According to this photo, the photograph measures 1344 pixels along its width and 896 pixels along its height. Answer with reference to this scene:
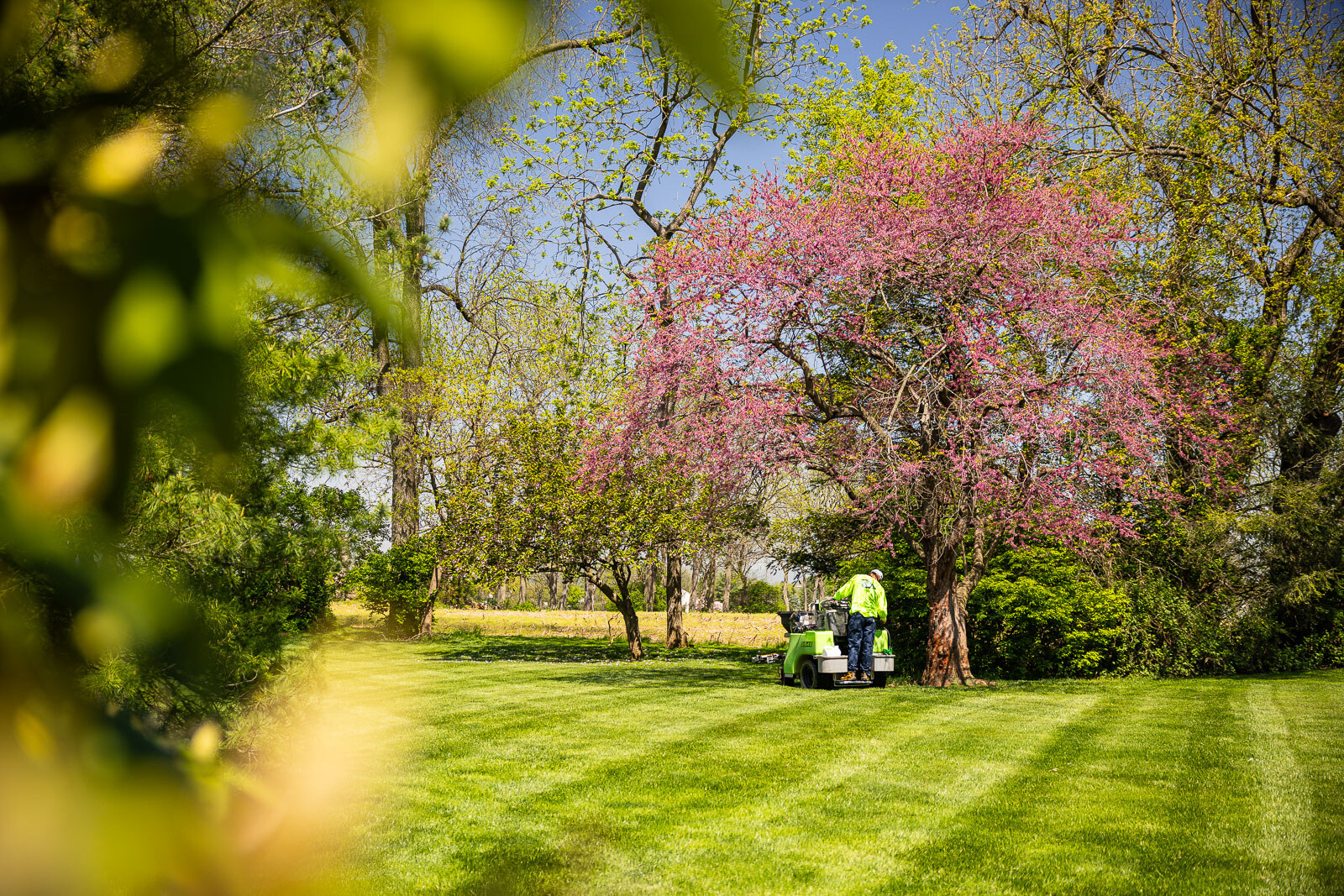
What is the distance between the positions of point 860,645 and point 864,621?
0.44 metres

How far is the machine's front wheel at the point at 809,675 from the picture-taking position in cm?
1438

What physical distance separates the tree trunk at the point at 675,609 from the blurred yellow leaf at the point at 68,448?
2496cm

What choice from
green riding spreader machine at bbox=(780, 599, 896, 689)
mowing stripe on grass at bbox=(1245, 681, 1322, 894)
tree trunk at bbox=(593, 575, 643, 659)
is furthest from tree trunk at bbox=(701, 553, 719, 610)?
mowing stripe on grass at bbox=(1245, 681, 1322, 894)

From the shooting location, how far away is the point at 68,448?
14.9 inches

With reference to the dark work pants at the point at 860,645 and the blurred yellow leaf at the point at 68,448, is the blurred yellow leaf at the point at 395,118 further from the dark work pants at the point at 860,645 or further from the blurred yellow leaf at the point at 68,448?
the dark work pants at the point at 860,645

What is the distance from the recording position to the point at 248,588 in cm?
104

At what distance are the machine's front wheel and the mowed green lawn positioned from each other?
4.93 ft

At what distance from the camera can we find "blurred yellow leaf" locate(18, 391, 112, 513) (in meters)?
0.37

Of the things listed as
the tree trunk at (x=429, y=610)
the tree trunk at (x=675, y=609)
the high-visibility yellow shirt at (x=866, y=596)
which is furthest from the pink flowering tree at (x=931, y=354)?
the tree trunk at (x=429, y=610)

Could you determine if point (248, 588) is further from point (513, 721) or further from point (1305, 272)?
point (1305, 272)

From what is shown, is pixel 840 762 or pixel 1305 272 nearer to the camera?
pixel 840 762

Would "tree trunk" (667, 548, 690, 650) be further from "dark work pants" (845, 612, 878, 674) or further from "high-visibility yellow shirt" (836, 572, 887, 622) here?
"high-visibility yellow shirt" (836, 572, 887, 622)

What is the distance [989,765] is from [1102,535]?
24.9ft

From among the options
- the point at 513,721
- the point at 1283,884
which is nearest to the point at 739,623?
the point at 513,721
